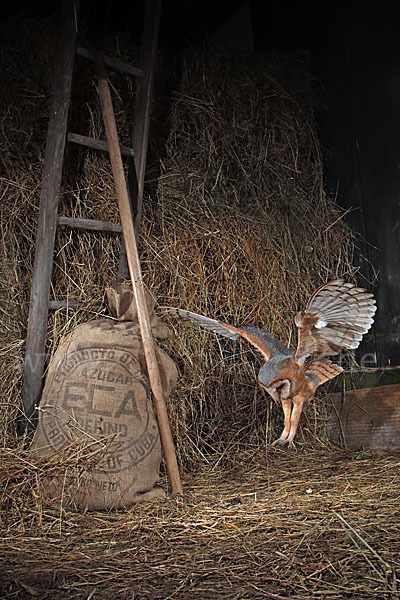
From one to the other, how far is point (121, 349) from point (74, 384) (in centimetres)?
24

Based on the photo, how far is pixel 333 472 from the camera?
8.42 feet

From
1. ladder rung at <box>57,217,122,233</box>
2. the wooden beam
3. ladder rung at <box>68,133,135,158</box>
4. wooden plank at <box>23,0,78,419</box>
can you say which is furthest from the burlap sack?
ladder rung at <box>68,133,135,158</box>

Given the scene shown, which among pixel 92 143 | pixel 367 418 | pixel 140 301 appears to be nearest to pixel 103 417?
pixel 140 301

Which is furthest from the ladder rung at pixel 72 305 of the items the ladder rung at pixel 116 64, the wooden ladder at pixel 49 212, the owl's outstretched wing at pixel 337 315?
the ladder rung at pixel 116 64

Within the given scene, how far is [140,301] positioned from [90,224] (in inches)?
20.6

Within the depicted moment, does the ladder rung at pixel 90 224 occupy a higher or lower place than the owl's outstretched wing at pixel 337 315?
higher

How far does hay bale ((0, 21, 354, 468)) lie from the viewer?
2.72 metres

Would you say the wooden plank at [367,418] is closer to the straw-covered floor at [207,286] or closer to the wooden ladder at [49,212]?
the straw-covered floor at [207,286]

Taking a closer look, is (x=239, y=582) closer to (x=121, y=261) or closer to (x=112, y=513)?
(x=112, y=513)

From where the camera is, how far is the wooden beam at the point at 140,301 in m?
2.28

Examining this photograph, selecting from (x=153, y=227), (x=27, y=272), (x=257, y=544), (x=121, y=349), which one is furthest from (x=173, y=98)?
(x=257, y=544)

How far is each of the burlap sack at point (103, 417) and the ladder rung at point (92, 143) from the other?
715mm

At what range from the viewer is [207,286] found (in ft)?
9.64

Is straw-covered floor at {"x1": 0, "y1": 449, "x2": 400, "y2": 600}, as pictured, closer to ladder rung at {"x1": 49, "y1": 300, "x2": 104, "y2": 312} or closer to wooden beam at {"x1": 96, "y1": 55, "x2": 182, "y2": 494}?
wooden beam at {"x1": 96, "y1": 55, "x2": 182, "y2": 494}
